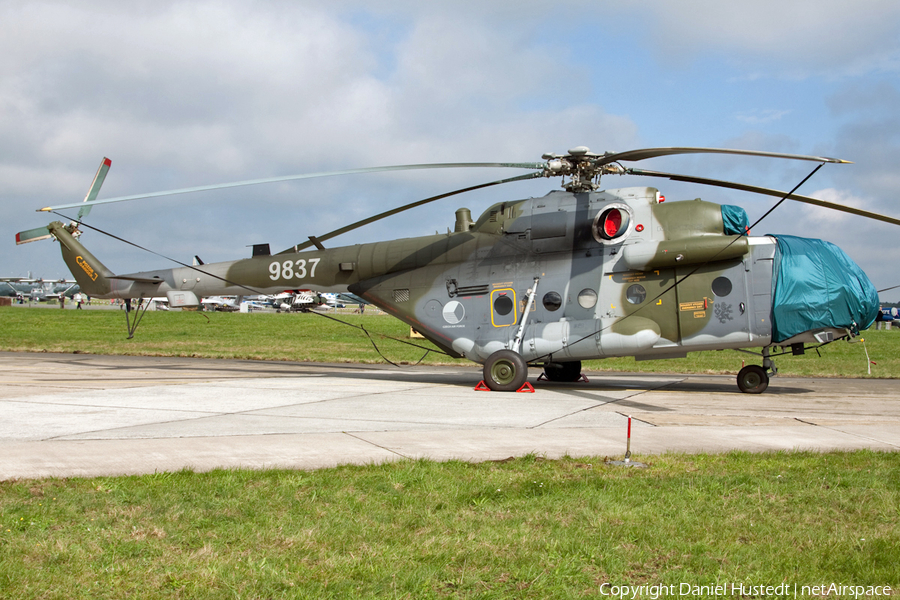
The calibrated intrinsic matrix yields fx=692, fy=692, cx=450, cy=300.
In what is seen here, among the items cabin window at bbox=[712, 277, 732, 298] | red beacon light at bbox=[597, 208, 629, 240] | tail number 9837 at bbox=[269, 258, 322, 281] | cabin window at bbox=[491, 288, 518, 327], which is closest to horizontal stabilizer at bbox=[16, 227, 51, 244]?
tail number 9837 at bbox=[269, 258, 322, 281]

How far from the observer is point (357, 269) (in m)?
17.1

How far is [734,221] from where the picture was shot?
13.9 meters

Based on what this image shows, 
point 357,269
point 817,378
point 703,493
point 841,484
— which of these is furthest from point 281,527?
point 817,378

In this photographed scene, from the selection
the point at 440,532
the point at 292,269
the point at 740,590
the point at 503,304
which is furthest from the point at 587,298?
the point at 740,590

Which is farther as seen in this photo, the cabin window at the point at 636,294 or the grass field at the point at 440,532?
the cabin window at the point at 636,294

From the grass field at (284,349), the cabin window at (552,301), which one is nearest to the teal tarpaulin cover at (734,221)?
the cabin window at (552,301)

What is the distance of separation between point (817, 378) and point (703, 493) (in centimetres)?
1705

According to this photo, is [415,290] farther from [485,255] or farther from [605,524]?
[605,524]

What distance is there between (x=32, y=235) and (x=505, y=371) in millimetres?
14239

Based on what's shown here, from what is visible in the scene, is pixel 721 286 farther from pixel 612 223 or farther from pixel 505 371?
pixel 505 371

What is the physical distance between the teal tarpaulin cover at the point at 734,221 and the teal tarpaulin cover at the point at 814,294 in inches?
30.7

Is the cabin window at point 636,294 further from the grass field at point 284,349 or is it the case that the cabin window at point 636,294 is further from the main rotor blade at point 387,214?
the grass field at point 284,349

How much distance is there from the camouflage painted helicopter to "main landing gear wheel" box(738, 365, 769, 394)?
0.10 feet

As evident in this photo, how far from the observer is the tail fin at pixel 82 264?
2006 cm
